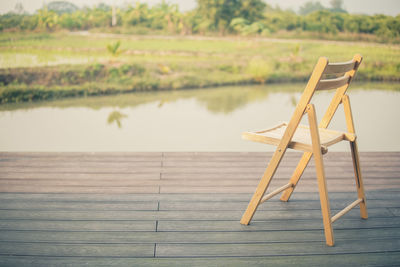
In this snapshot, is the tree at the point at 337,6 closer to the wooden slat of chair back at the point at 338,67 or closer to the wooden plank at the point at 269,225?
the wooden slat of chair back at the point at 338,67

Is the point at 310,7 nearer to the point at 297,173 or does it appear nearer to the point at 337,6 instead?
the point at 337,6

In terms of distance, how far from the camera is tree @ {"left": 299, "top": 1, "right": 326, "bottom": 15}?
5.40 m

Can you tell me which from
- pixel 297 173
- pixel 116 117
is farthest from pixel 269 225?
pixel 116 117

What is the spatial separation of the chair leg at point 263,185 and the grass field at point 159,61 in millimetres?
3587

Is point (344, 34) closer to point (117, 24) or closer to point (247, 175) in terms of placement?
point (117, 24)

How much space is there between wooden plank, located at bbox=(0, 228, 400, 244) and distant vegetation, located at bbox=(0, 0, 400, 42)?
3.76 metres

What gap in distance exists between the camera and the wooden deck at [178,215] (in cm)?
189

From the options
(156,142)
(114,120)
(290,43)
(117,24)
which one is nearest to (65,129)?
(114,120)

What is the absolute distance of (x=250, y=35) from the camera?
555 cm

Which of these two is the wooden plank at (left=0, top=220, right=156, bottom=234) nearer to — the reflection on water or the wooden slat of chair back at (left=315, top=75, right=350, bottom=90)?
the wooden slat of chair back at (left=315, top=75, right=350, bottom=90)

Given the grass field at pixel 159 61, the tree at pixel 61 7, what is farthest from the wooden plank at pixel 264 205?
the tree at pixel 61 7

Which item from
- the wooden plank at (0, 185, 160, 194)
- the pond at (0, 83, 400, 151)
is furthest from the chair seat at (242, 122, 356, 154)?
the pond at (0, 83, 400, 151)

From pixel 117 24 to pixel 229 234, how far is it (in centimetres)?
393

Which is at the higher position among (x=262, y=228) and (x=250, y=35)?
(x=250, y=35)
